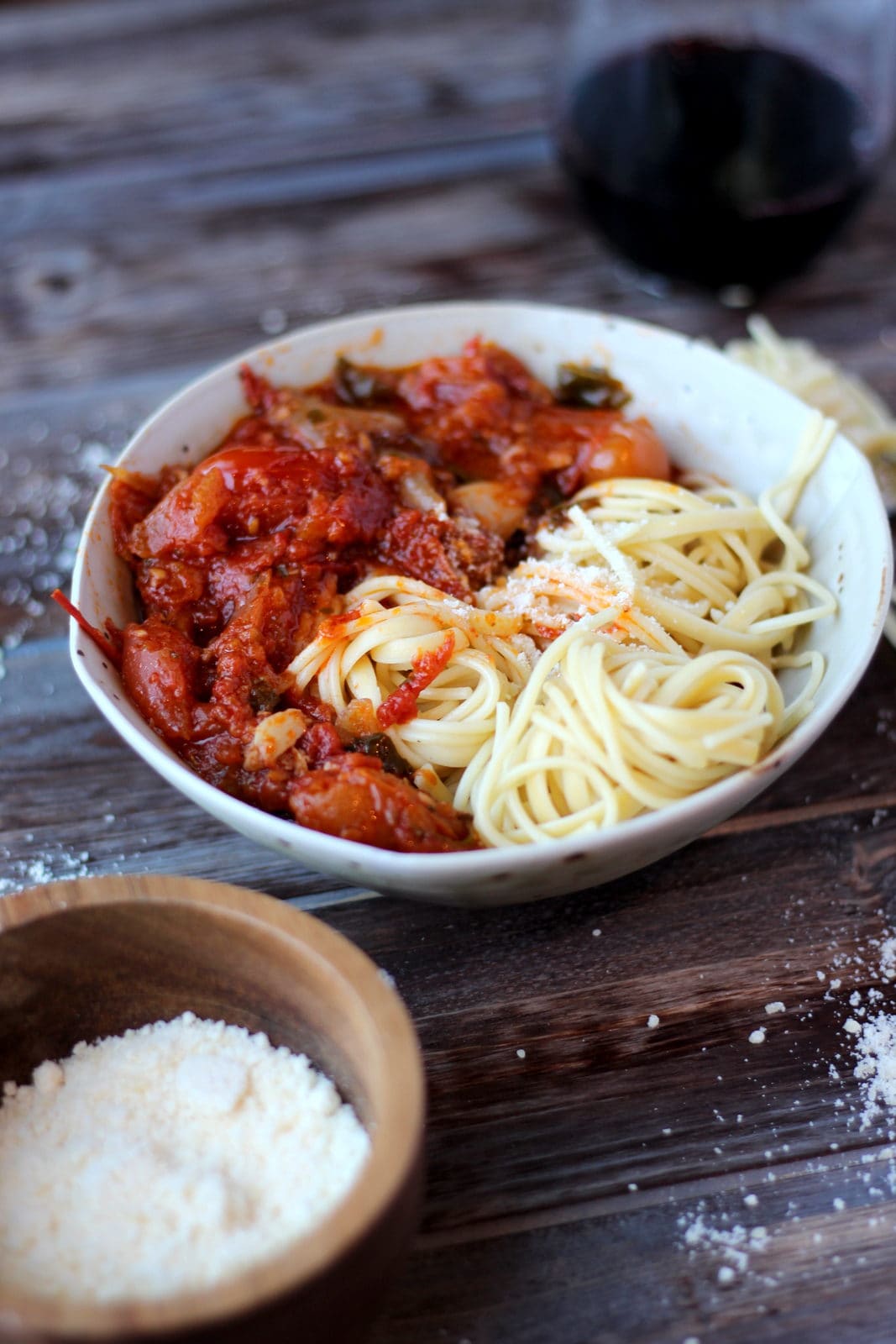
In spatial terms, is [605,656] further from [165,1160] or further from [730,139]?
[730,139]

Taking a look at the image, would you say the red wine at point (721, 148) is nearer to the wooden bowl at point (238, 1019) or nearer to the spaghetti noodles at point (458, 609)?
the spaghetti noodles at point (458, 609)

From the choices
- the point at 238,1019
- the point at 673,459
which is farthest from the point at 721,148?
the point at 238,1019

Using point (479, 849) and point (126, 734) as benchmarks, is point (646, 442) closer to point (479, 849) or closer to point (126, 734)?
point (479, 849)

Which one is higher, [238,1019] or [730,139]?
[730,139]

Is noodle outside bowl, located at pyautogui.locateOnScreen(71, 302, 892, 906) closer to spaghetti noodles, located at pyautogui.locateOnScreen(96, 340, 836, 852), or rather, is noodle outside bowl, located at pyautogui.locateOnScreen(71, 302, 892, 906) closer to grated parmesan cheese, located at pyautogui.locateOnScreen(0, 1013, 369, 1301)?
spaghetti noodles, located at pyautogui.locateOnScreen(96, 340, 836, 852)

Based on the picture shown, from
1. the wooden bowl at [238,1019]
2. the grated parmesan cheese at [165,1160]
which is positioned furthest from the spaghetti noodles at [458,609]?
the grated parmesan cheese at [165,1160]

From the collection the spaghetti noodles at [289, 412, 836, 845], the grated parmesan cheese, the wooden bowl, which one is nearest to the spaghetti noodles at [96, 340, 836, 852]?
the spaghetti noodles at [289, 412, 836, 845]
